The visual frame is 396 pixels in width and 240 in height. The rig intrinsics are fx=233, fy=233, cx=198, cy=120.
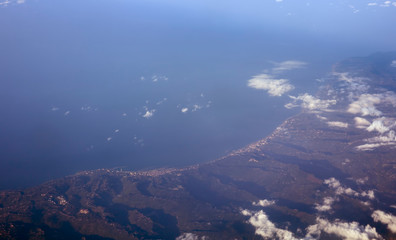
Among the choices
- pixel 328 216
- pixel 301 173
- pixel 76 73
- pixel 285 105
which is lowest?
pixel 328 216

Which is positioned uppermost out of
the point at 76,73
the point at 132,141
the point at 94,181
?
the point at 76,73

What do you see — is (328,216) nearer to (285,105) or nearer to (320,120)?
(320,120)

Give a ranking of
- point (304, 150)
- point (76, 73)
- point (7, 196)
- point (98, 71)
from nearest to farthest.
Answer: point (7, 196) → point (304, 150) → point (76, 73) → point (98, 71)

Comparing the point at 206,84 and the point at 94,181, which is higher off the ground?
the point at 206,84

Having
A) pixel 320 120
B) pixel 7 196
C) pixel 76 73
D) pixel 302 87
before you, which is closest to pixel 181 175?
pixel 7 196

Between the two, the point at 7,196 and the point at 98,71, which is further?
the point at 98,71

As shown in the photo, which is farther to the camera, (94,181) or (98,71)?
(98,71)

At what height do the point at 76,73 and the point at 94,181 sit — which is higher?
the point at 76,73

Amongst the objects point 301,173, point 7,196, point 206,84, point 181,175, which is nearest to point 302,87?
point 206,84

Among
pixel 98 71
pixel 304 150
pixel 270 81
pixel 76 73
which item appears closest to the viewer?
pixel 304 150

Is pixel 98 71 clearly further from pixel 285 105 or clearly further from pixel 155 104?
pixel 285 105
